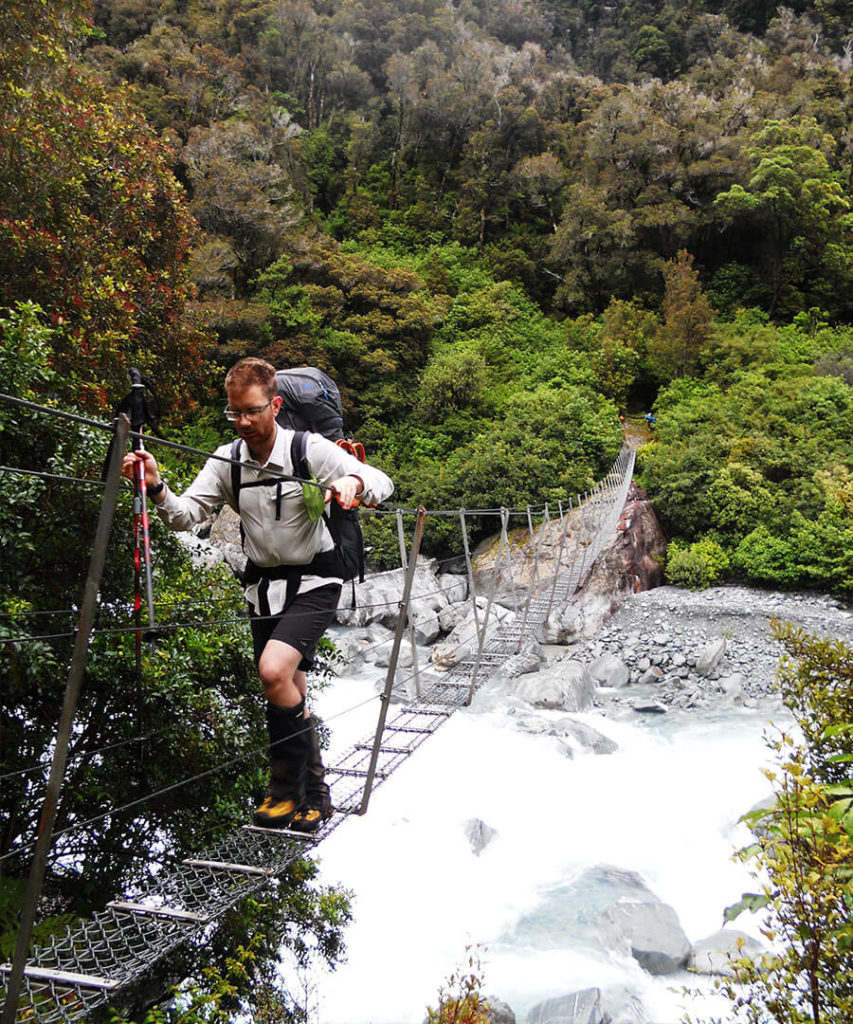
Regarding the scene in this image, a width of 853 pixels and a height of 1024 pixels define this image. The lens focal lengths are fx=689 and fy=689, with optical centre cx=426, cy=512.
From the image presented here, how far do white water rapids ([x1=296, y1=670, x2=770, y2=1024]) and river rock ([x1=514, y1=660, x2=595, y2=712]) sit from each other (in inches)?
15.8

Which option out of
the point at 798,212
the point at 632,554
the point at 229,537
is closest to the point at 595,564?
the point at 632,554

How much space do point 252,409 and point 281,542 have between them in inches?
12.0

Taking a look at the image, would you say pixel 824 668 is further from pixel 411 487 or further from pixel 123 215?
pixel 411 487

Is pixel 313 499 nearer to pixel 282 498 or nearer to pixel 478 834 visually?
pixel 282 498

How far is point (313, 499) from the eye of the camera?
58.5 inches

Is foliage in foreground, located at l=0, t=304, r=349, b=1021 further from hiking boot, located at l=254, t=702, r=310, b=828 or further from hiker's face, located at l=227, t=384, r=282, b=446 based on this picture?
hiker's face, located at l=227, t=384, r=282, b=446

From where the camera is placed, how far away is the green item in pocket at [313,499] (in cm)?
149

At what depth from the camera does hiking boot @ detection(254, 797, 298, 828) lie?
5.47ft

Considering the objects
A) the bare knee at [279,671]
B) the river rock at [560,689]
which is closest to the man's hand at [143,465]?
the bare knee at [279,671]

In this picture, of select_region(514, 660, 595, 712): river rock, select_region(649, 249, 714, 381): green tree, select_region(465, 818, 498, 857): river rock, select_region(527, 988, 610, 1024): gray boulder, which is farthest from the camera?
select_region(649, 249, 714, 381): green tree

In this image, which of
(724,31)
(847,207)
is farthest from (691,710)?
(724,31)

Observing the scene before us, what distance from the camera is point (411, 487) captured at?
1128 cm

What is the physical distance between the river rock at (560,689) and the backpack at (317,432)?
5.32 m

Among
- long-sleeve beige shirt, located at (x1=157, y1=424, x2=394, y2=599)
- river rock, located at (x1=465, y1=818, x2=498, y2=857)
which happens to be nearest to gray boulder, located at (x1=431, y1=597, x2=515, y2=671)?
river rock, located at (x1=465, y1=818, x2=498, y2=857)
